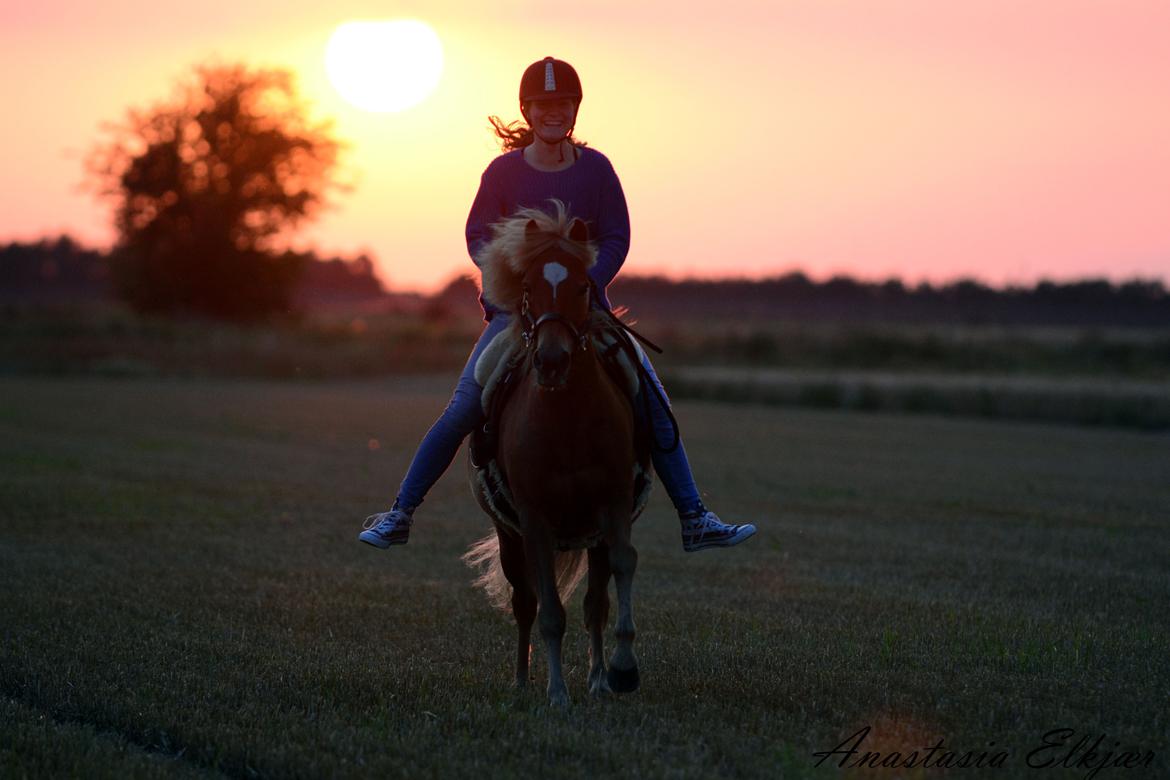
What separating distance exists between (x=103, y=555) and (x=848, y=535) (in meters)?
7.47

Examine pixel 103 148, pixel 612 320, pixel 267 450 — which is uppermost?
pixel 103 148

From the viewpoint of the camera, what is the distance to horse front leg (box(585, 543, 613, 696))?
661 cm

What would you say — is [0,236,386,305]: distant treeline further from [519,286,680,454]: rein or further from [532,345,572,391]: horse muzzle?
[532,345,572,391]: horse muzzle

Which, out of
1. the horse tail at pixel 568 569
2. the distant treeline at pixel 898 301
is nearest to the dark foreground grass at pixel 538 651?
the horse tail at pixel 568 569

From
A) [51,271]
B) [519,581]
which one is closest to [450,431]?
[519,581]

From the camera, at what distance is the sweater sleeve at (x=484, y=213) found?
6.83 m

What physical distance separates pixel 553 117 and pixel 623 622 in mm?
2681

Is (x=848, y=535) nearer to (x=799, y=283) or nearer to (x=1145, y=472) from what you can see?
(x=1145, y=472)

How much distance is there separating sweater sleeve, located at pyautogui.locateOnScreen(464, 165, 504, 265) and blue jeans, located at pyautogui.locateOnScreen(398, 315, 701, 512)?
1.46 feet

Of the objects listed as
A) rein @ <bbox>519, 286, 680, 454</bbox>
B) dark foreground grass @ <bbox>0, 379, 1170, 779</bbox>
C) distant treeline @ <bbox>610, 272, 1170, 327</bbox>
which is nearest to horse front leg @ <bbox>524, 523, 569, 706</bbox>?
dark foreground grass @ <bbox>0, 379, 1170, 779</bbox>

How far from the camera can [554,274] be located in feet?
19.1

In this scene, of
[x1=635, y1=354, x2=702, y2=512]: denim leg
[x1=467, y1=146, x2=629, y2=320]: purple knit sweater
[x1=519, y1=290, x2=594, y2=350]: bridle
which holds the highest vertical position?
[x1=467, y1=146, x2=629, y2=320]: purple knit sweater

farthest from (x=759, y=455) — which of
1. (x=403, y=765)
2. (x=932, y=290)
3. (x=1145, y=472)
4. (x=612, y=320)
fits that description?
(x=932, y=290)

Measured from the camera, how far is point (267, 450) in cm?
2166
